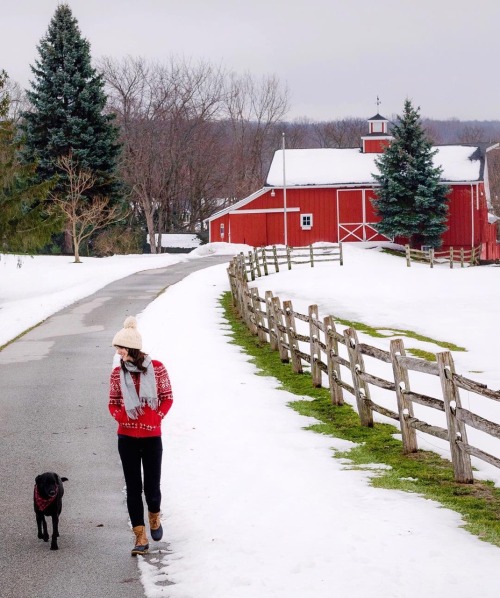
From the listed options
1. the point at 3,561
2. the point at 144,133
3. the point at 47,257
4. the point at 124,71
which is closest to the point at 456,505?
the point at 3,561

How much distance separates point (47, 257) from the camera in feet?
187

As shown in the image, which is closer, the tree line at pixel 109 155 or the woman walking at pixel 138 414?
the woman walking at pixel 138 414

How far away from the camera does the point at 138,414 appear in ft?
25.5

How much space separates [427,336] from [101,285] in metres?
16.4

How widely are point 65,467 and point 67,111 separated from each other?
4937cm

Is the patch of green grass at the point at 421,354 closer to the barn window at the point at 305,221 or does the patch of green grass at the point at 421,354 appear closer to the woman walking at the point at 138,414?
the woman walking at the point at 138,414

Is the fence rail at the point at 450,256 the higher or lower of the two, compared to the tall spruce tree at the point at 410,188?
lower

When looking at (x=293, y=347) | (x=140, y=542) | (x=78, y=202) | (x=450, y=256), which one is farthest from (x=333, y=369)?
(x=78, y=202)

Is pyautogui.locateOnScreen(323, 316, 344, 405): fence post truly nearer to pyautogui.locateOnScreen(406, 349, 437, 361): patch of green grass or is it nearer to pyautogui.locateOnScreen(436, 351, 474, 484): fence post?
pyautogui.locateOnScreen(436, 351, 474, 484): fence post

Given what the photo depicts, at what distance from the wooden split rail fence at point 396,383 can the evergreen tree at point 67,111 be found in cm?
3831

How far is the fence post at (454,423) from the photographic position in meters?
9.84

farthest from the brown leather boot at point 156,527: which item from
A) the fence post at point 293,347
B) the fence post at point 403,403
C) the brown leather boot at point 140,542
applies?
the fence post at point 293,347

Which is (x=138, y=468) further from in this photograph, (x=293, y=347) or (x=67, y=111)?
(x=67, y=111)

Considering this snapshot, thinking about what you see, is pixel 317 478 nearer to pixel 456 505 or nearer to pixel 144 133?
pixel 456 505
